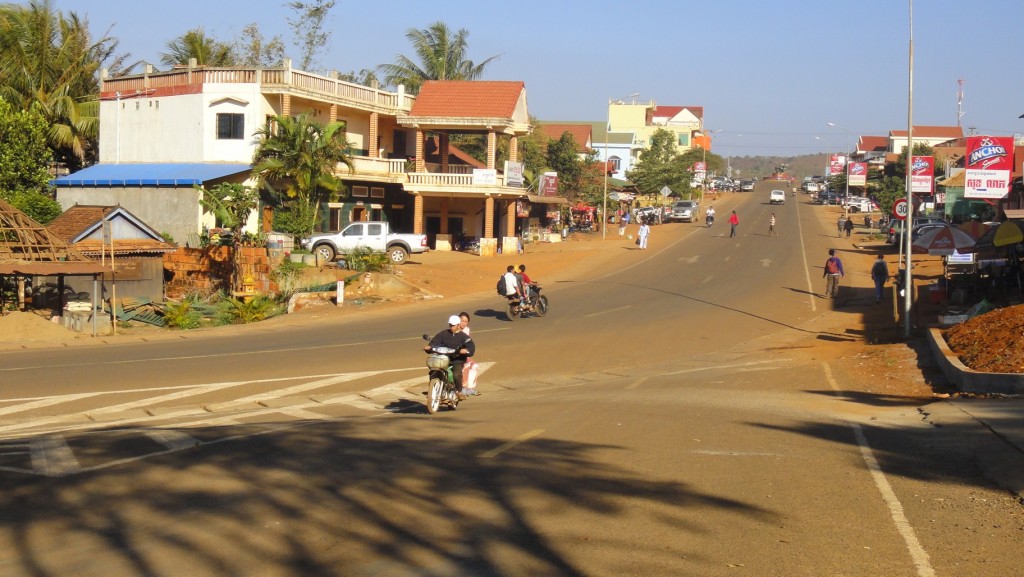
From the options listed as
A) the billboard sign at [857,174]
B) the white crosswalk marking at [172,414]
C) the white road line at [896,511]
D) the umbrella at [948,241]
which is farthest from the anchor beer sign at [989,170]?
the billboard sign at [857,174]

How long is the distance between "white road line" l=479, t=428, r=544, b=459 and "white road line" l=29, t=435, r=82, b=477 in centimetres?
418

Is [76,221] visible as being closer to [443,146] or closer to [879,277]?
[443,146]

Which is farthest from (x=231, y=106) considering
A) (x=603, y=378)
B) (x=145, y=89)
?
(x=603, y=378)

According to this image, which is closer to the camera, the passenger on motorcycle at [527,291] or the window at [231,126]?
the passenger on motorcycle at [527,291]

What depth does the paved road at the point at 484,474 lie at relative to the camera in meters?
6.95

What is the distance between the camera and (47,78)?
4828 cm

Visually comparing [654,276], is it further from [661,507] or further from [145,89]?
[661,507]

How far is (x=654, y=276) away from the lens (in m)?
41.2

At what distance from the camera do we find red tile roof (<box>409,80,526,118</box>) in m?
48.0

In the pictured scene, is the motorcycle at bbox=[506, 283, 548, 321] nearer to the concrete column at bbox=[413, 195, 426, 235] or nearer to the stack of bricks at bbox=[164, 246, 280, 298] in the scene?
the stack of bricks at bbox=[164, 246, 280, 298]

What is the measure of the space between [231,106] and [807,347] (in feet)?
92.8

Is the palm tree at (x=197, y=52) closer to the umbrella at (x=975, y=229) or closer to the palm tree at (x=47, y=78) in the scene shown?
the palm tree at (x=47, y=78)

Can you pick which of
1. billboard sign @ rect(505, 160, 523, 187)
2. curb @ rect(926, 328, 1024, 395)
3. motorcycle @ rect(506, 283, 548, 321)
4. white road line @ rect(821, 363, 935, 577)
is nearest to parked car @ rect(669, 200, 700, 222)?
billboard sign @ rect(505, 160, 523, 187)

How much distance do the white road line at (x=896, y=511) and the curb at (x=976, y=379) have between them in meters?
3.52
